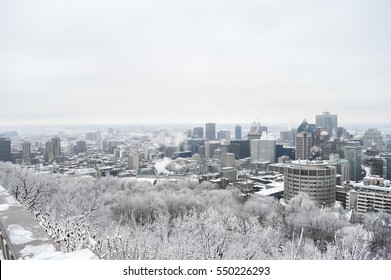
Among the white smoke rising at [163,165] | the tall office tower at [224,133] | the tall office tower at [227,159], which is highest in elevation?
the tall office tower at [224,133]

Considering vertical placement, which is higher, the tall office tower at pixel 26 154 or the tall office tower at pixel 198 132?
the tall office tower at pixel 198 132

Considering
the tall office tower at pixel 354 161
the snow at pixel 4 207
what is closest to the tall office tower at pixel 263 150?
the tall office tower at pixel 354 161

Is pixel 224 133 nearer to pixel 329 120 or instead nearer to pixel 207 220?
pixel 329 120

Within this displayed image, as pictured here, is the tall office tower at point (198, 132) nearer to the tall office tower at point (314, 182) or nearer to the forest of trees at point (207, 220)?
the tall office tower at point (314, 182)

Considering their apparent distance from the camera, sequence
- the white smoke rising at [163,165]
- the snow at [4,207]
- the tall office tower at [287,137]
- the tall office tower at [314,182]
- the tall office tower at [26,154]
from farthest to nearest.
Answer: the white smoke rising at [163,165], the tall office tower at [287,137], the tall office tower at [314,182], the tall office tower at [26,154], the snow at [4,207]

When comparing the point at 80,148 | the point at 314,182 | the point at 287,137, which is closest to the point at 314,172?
the point at 314,182

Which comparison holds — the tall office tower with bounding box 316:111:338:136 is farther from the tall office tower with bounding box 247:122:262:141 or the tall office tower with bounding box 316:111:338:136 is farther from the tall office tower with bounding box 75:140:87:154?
the tall office tower with bounding box 75:140:87:154
